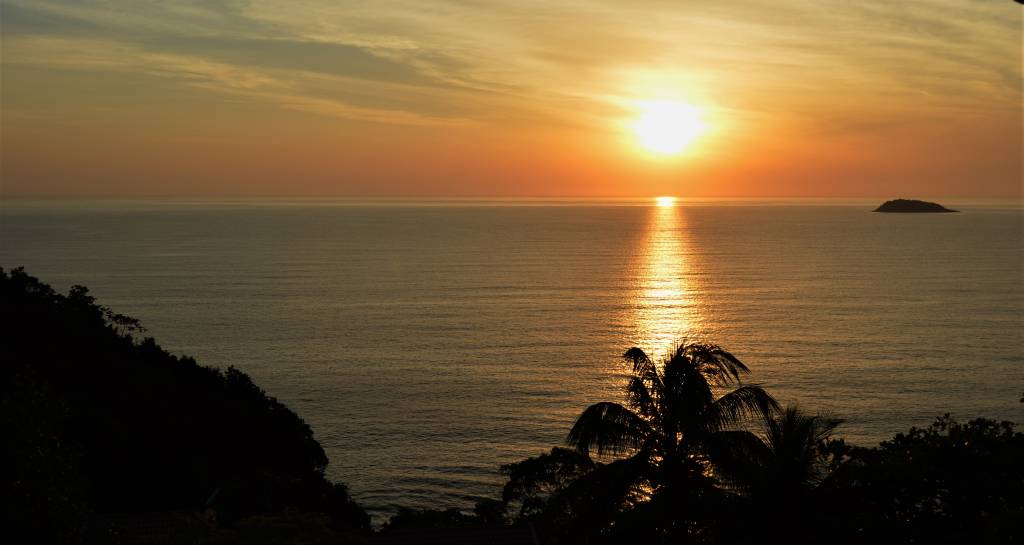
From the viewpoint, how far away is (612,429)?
2020cm

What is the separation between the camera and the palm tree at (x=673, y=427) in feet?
65.7

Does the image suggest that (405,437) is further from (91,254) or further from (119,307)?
(91,254)

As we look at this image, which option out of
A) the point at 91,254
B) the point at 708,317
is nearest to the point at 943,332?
the point at 708,317

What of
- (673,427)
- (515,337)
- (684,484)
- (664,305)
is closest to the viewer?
(684,484)

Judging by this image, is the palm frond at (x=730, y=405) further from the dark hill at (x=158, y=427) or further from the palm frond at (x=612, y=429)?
the dark hill at (x=158, y=427)

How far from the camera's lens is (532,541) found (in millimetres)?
18641

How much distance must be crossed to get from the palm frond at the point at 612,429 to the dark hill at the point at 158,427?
7403mm

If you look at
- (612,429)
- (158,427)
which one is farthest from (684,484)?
(158,427)

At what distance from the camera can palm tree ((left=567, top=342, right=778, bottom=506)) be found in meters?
20.0

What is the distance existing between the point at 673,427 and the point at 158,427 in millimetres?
25858

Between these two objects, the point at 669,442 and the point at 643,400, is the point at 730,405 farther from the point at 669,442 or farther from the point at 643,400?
the point at 643,400

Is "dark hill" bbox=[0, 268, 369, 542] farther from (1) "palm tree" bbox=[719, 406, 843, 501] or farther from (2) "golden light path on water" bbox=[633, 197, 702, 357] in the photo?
(2) "golden light path on water" bbox=[633, 197, 702, 357]

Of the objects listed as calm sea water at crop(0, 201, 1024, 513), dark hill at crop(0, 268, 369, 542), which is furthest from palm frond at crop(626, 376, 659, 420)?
calm sea water at crop(0, 201, 1024, 513)

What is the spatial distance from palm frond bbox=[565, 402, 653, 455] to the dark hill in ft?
24.3
